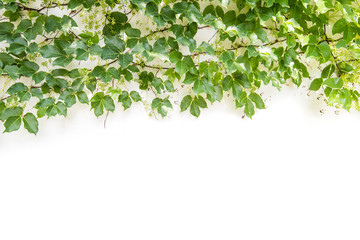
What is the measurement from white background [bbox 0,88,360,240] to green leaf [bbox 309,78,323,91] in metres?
0.08

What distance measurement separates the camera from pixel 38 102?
4.25ft

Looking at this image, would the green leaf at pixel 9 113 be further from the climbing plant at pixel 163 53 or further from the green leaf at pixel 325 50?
the green leaf at pixel 325 50

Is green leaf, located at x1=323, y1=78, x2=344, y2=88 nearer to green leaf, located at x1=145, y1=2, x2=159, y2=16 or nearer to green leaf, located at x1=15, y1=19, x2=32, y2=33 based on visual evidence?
green leaf, located at x1=145, y1=2, x2=159, y2=16

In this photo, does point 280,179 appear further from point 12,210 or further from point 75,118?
point 12,210

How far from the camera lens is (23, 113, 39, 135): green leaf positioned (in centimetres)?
129

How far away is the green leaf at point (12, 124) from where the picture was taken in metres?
1.28

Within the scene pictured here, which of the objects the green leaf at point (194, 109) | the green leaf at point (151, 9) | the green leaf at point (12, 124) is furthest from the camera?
the green leaf at point (194, 109)

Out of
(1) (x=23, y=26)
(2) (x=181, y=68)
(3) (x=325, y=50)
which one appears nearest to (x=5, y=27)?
(1) (x=23, y=26)

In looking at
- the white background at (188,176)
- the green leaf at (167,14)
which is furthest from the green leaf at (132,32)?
the white background at (188,176)

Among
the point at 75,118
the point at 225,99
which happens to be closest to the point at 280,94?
the point at 225,99

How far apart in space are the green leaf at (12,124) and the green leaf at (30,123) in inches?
1.0

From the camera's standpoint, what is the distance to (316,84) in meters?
1.39

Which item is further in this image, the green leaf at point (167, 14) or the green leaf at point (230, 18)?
the green leaf at point (230, 18)

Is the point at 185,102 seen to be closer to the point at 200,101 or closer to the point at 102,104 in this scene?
the point at 200,101
